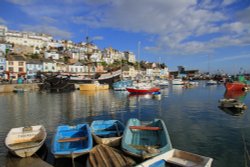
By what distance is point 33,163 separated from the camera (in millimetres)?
10461

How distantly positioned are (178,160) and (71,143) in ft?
20.9

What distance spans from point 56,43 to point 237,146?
15338 cm

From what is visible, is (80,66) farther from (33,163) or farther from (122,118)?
(33,163)

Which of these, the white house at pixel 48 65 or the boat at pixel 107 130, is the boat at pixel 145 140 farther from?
the white house at pixel 48 65

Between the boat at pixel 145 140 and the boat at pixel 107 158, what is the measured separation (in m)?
0.42

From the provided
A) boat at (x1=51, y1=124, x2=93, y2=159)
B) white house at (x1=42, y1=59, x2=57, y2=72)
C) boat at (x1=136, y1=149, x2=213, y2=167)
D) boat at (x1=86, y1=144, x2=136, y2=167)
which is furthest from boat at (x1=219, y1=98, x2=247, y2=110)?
white house at (x1=42, y1=59, x2=57, y2=72)

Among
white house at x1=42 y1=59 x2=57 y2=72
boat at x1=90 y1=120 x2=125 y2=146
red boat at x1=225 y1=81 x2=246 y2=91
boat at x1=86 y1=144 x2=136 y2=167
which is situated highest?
white house at x1=42 y1=59 x2=57 y2=72

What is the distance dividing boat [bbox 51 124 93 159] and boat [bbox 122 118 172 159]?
2120 millimetres

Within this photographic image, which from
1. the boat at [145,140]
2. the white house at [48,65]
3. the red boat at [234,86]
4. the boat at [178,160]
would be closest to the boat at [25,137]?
the boat at [145,140]

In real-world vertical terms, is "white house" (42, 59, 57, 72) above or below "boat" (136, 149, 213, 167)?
above

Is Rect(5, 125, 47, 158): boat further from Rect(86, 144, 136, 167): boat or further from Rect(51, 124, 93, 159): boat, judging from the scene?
Rect(86, 144, 136, 167): boat

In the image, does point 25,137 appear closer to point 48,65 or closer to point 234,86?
point 234,86

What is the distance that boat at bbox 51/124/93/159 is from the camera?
9781 millimetres

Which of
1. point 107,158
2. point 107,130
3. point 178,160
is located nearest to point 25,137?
point 107,130
